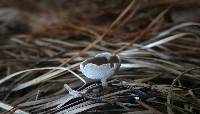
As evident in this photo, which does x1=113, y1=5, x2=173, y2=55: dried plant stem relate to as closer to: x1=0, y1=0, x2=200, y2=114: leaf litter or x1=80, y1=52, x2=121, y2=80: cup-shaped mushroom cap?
x1=0, y1=0, x2=200, y2=114: leaf litter

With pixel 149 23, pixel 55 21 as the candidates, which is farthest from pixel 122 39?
pixel 55 21

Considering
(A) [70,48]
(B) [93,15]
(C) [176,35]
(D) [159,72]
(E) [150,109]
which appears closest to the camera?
(E) [150,109]

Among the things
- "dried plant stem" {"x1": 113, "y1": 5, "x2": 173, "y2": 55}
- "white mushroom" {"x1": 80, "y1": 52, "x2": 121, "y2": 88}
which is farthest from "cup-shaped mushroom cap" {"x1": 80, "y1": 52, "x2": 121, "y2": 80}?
"dried plant stem" {"x1": 113, "y1": 5, "x2": 173, "y2": 55}

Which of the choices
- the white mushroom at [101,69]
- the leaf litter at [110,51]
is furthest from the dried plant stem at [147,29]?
the white mushroom at [101,69]

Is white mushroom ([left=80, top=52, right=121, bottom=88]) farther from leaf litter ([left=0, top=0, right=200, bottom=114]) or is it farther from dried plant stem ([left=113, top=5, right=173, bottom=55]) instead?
dried plant stem ([left=113, top=5, right=173, bottom=55])

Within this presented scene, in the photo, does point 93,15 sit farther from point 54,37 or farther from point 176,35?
point 176,35

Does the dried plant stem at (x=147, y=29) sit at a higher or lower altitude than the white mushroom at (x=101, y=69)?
higher

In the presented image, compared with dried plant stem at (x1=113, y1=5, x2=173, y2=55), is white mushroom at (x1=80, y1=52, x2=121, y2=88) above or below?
below

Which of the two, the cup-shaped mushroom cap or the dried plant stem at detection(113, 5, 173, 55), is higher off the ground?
the dried plant stem at detection(113, 5, 173, 55)

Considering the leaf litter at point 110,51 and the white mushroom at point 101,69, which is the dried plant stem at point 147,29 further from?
the white mushroom at point 101,69

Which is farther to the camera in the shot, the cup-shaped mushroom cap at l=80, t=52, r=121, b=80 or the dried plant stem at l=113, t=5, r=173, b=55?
the dried plant stem at l=113, t=5, r=173, b=55

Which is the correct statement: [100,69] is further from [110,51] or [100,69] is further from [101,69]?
[110,51]
